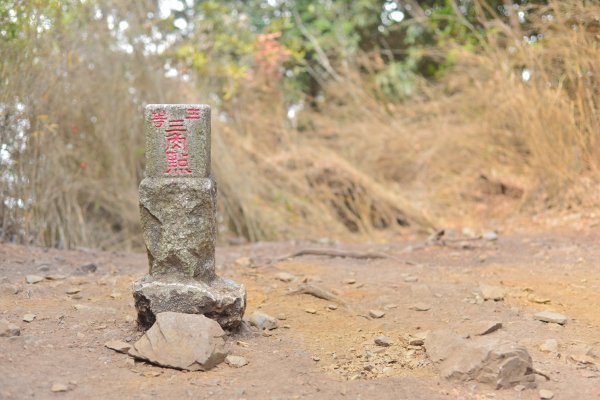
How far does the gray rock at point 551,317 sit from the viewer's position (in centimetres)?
330

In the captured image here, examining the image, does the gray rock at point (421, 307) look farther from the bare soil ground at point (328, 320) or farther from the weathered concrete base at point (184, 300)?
the weathered concrete base at point (184, 300)

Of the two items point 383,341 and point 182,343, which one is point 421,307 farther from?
point 182,343

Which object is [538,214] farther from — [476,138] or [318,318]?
[318,318]

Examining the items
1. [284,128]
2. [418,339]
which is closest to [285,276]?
[418,339]

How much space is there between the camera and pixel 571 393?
2582 mm

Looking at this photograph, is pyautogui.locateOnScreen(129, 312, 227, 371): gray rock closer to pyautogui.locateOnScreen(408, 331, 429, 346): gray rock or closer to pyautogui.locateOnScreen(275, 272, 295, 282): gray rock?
pyautogui.locateOnScreen(408, 331, 429, 346): gray rock

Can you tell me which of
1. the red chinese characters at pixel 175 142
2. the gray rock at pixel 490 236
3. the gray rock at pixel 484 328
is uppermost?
the red chinese characters at pixel 175 142

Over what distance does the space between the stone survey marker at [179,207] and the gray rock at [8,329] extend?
1.60ft

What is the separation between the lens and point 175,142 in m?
3.12

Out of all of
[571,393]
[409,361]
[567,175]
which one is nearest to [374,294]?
[409,361]

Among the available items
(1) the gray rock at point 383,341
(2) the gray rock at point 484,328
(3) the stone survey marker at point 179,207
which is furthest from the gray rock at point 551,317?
(3) the stone survey marker at point 179,207

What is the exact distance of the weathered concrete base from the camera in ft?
9.98

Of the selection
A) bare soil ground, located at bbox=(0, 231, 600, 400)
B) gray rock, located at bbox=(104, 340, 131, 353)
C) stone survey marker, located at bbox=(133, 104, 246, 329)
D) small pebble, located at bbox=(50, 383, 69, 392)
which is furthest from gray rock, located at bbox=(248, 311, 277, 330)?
small pebble, located at bbox=(50, 383, 69, 392)

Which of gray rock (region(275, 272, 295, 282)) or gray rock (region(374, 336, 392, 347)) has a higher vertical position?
gray rock (region(275, 272, 295, 282))
